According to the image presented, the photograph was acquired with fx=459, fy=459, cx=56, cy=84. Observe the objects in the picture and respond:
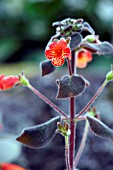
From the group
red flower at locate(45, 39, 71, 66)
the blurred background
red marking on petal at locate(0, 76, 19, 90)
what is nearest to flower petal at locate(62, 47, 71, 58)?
red flower at locate(45, 39, 71, 66)

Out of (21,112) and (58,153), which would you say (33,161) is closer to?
(58,153)

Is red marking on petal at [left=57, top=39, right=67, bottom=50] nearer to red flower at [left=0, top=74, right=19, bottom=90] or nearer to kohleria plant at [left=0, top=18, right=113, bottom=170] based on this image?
kohleria plant at [left=0, top=18, right=113, bottom=170]

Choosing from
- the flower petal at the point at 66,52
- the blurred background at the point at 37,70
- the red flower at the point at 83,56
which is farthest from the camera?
the blurred background at the point at 37,70

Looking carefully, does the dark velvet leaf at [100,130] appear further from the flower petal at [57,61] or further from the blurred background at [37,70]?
the blurred background at [37,70]

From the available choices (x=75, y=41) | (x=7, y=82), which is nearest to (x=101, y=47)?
(x=75, y=41)

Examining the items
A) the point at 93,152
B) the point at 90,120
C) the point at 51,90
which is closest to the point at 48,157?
the point at 93,152

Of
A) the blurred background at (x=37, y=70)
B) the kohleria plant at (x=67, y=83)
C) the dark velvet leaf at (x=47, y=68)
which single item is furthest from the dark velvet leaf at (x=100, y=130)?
the blurred background at (x=37, y=70)
